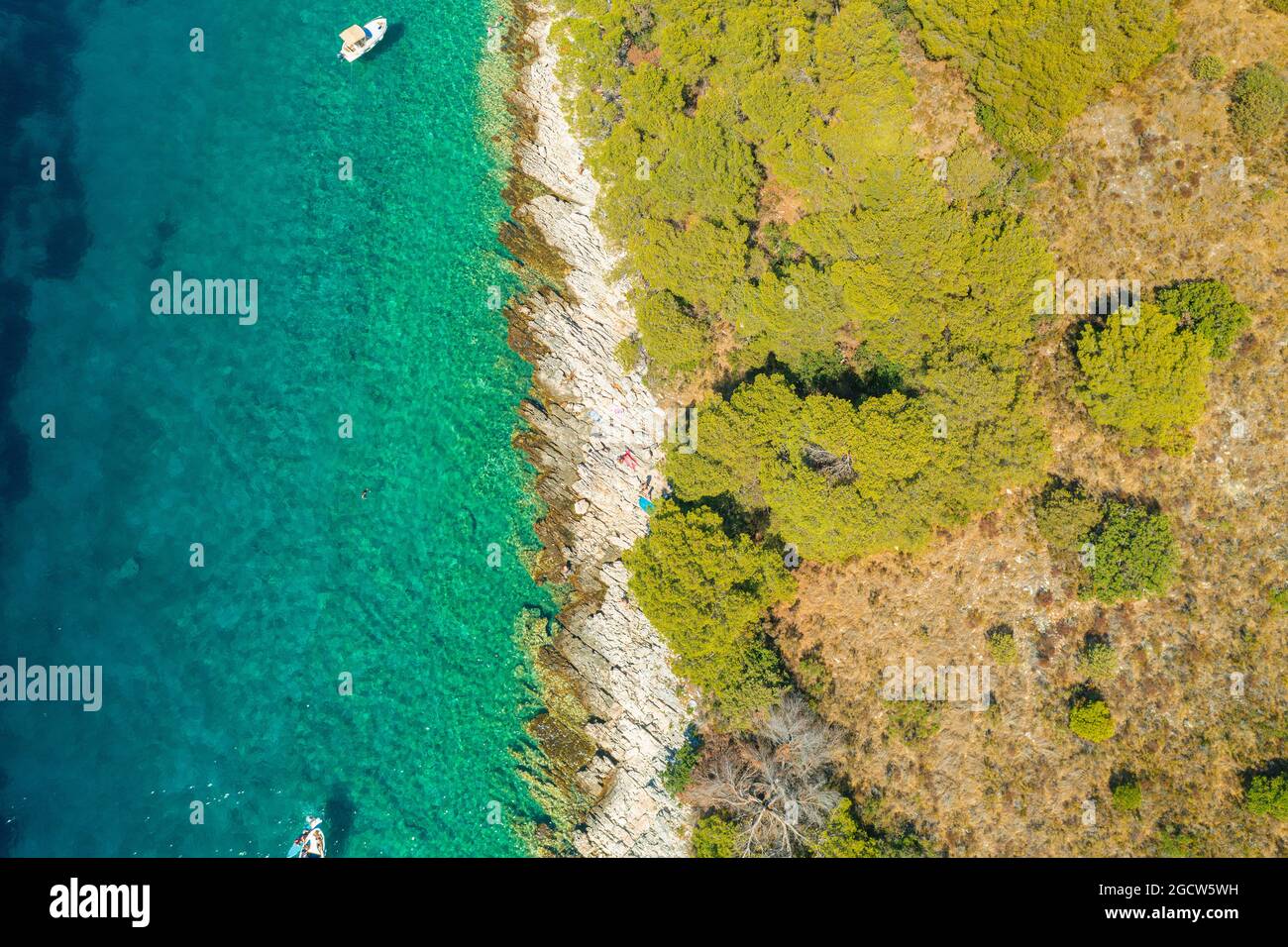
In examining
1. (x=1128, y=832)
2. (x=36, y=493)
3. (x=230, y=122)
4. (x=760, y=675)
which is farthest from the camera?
(x=230, y=122)

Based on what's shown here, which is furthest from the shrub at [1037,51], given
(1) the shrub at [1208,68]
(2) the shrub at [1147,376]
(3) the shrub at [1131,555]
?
(3) the shrub at [1131,555]

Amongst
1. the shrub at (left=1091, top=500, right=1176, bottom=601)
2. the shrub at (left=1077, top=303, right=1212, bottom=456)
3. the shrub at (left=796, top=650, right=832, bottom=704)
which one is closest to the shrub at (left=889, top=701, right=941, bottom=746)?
the shrub at (left=796, top=650, right=832, bottom=704)

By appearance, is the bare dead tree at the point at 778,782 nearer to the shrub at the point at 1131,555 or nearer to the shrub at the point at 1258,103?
the shrub at the point at 1131,555

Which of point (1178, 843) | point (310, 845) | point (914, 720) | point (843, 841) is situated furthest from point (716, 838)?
point (1178, 843)

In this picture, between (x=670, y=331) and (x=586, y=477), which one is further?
(x=586, y=477)

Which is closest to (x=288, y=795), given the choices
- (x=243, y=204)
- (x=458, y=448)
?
(x=458, y=448)

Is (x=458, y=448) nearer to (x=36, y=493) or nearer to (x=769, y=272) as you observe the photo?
(x=769, y=272)

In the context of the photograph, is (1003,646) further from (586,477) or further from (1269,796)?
(586,477)
